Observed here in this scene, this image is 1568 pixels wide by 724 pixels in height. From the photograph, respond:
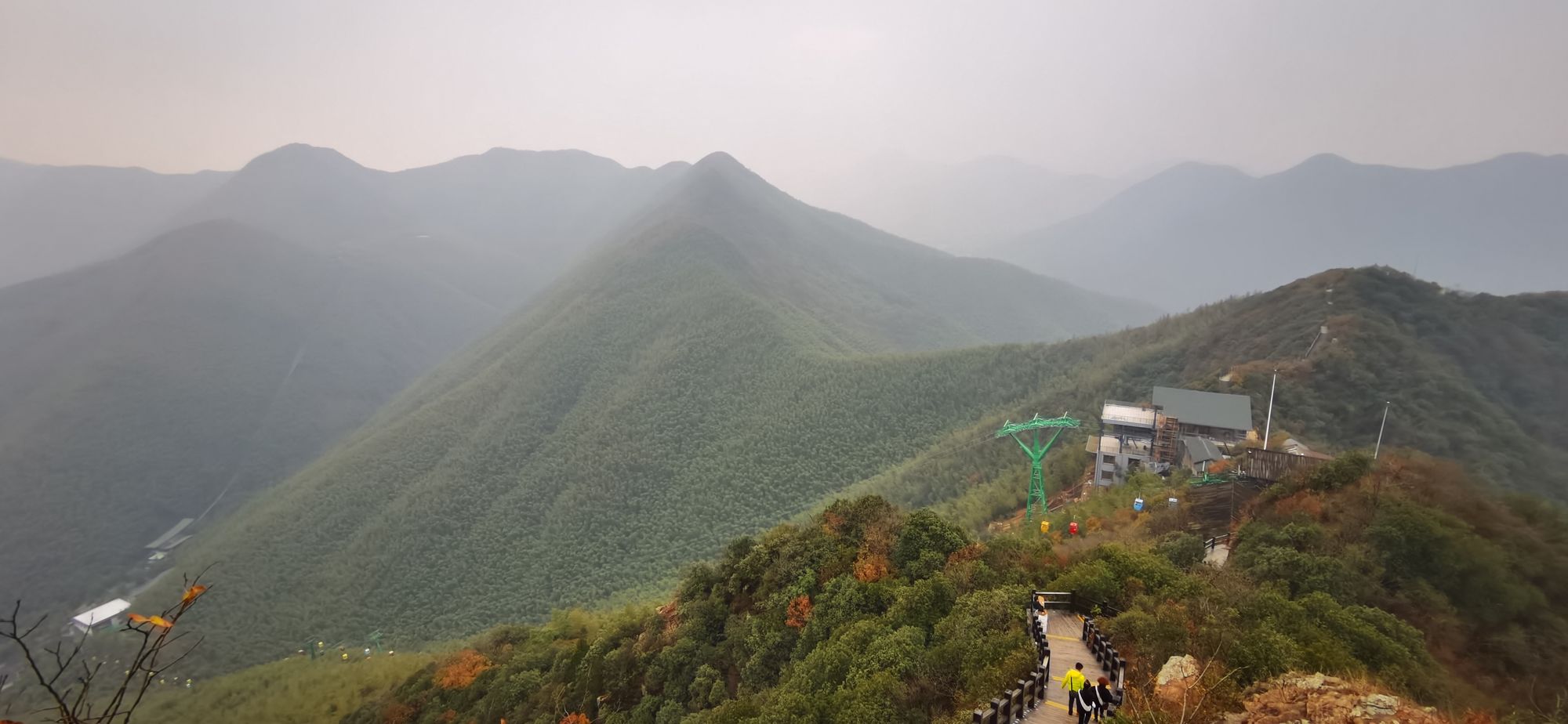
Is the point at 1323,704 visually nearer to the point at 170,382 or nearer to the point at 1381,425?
the point at 1381,425

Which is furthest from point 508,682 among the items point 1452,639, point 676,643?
point 1452,639

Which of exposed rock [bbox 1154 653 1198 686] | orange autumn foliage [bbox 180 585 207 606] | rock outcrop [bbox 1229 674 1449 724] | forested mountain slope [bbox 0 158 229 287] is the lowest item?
exposed rock [bbox 1154 653 1198 686]

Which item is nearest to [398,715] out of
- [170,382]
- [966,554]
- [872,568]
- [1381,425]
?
[872,568]

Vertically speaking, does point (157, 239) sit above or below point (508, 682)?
above

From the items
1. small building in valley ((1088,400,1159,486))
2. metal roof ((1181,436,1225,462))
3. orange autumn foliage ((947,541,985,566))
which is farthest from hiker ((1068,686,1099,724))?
small building in valley ((1088,400,1159,486))

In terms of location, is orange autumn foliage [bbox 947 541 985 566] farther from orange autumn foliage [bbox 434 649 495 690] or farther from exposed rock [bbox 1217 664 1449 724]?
orange autumn foliage [bbox 434 649 495 690]

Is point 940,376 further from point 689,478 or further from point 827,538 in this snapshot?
point 827,538
